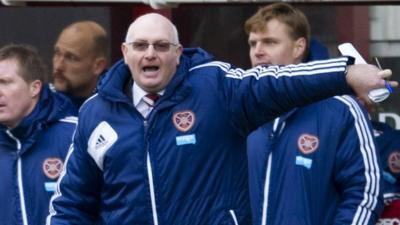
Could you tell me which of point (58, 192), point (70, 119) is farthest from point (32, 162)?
point (58, 192)

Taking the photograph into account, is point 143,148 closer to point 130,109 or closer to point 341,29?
point 130,109

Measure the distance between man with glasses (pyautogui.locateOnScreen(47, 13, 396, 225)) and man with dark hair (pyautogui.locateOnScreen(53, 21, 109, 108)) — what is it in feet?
4.15

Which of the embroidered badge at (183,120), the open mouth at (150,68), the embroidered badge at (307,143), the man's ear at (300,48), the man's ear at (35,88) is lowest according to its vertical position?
the embroidered badge at (307,143)

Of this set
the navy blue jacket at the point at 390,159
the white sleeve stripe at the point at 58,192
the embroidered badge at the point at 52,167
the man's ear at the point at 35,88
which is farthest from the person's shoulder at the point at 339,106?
the man's ear at the point at 35,88

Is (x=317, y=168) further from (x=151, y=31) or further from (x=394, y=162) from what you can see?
(x=151, y=31)

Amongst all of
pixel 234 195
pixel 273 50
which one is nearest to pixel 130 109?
pixel 234 195

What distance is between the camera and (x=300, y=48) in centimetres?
653

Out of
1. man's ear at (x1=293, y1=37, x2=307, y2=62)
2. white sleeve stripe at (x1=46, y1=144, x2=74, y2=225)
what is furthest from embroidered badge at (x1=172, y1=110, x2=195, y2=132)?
man's ear at (x1=293, y1=37, x2=307, y2=62)

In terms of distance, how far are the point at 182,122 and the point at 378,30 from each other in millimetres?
1584

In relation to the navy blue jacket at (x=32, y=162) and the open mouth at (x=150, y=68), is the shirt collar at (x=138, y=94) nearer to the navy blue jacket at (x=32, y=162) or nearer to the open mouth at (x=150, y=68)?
the open mouth at (x=150, y=68)

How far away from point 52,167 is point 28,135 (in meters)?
0.18

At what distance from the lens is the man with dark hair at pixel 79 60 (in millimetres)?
7164

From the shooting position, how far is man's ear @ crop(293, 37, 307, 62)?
650cm

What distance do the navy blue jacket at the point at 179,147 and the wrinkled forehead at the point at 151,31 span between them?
153mm
